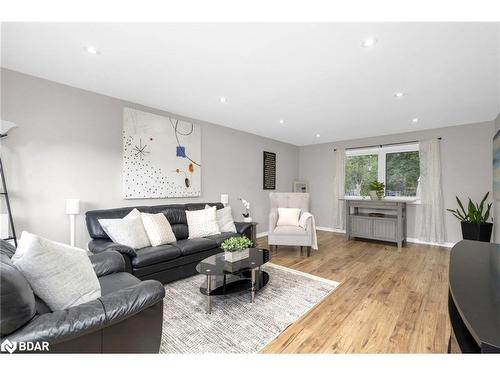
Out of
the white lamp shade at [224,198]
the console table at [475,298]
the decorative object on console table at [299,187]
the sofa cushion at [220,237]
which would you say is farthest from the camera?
the decorative object on console table at [299,187]

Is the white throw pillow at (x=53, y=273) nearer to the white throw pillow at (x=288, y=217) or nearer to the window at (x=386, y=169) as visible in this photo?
the white throw pillow at (x=288, y=217)

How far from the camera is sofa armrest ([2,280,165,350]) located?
0.92m

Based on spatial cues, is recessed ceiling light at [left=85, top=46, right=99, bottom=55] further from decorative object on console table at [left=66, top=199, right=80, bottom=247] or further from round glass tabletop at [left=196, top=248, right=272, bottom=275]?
round glass tabletop at [left=196, top=248, right=272, bottom=275]

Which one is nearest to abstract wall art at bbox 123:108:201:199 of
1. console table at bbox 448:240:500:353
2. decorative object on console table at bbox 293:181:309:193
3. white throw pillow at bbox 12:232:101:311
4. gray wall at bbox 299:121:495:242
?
white throw pillow at bbox 12:232:101:311

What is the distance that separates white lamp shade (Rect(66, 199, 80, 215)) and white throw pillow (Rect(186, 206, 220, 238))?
1.35m

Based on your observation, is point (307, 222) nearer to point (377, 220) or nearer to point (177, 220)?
point (377, 220)

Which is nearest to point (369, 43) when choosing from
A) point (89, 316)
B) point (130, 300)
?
point (130, 300)

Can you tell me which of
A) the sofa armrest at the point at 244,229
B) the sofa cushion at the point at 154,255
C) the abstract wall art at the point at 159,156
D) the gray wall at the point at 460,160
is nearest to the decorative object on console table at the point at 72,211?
the abstract wall art at the point at 159,156

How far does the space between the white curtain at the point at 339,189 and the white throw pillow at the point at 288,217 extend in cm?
196

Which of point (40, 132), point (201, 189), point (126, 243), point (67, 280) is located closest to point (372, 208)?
point (201, 189)

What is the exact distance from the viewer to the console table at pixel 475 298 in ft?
2.07

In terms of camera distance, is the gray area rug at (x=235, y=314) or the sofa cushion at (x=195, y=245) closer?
the gray area rug at (x=235, y=314)

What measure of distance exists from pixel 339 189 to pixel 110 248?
503 centimetres
